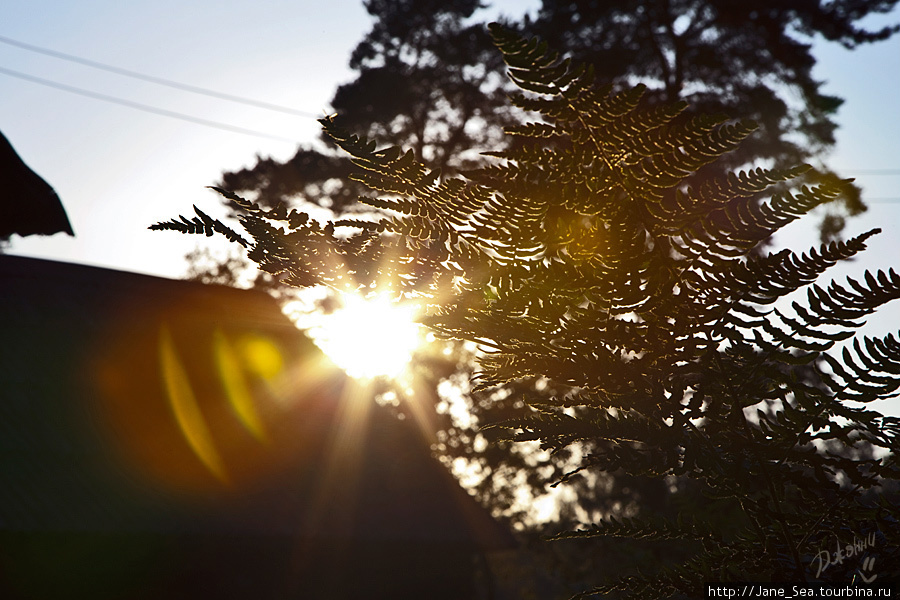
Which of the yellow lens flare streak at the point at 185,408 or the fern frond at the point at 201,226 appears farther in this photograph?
the yellow lens flare streak at the point at 185,408

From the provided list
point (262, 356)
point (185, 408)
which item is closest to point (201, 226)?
point (185, 408)

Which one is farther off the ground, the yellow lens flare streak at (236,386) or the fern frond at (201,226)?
the yellow lens flare streak at (236,386)

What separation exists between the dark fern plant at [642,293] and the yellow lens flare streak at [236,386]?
9580 millimetres

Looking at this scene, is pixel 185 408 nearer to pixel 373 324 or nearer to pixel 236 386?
pixel 236 386

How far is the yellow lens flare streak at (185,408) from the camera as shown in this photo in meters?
9.34

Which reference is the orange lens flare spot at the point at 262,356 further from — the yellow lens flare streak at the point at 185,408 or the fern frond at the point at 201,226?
the fern frond at the point at 201,226

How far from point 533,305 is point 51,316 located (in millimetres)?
10928

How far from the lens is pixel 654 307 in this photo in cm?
136

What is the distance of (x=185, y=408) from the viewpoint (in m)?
10.3

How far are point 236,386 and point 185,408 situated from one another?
1118mm
